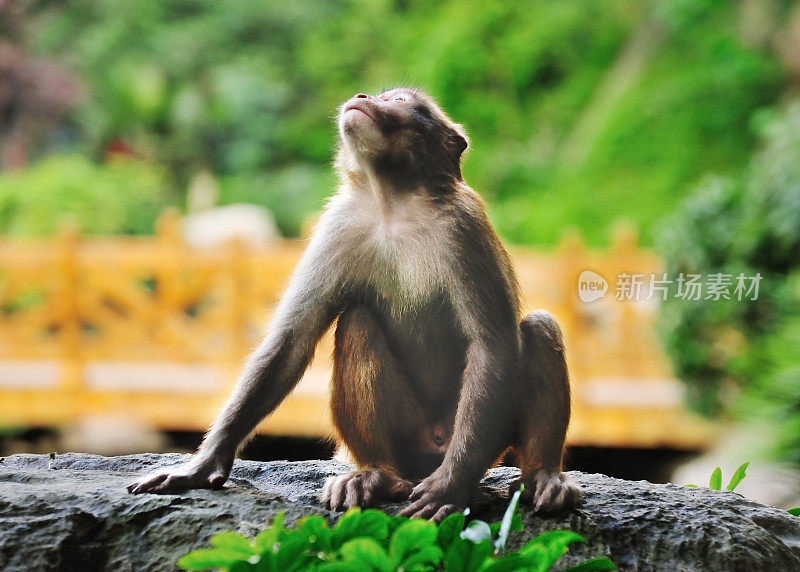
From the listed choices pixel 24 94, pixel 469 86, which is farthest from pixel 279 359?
pixel 24 94

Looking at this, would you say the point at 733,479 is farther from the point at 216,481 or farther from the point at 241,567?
the point at 241,567

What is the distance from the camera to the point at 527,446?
2.85 metres

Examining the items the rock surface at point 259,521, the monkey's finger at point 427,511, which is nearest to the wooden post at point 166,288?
the rock surface at point 259,521

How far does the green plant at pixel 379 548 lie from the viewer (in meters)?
2.23

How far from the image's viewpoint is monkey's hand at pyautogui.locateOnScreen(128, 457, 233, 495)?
109 inches

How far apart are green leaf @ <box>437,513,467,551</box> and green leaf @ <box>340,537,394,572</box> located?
24cm

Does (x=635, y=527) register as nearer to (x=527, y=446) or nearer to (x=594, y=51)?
(x=527, y=446)

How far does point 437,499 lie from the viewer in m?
2.63

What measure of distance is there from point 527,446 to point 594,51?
12143 millimetres

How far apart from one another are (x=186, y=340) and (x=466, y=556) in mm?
6839

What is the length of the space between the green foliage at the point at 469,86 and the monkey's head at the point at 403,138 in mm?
8818

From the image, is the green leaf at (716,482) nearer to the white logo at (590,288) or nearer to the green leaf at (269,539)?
the white logo at (590,288)

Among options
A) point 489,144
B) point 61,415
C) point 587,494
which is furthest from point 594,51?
point 587,494

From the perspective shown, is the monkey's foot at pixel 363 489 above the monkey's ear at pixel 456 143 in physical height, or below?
below
